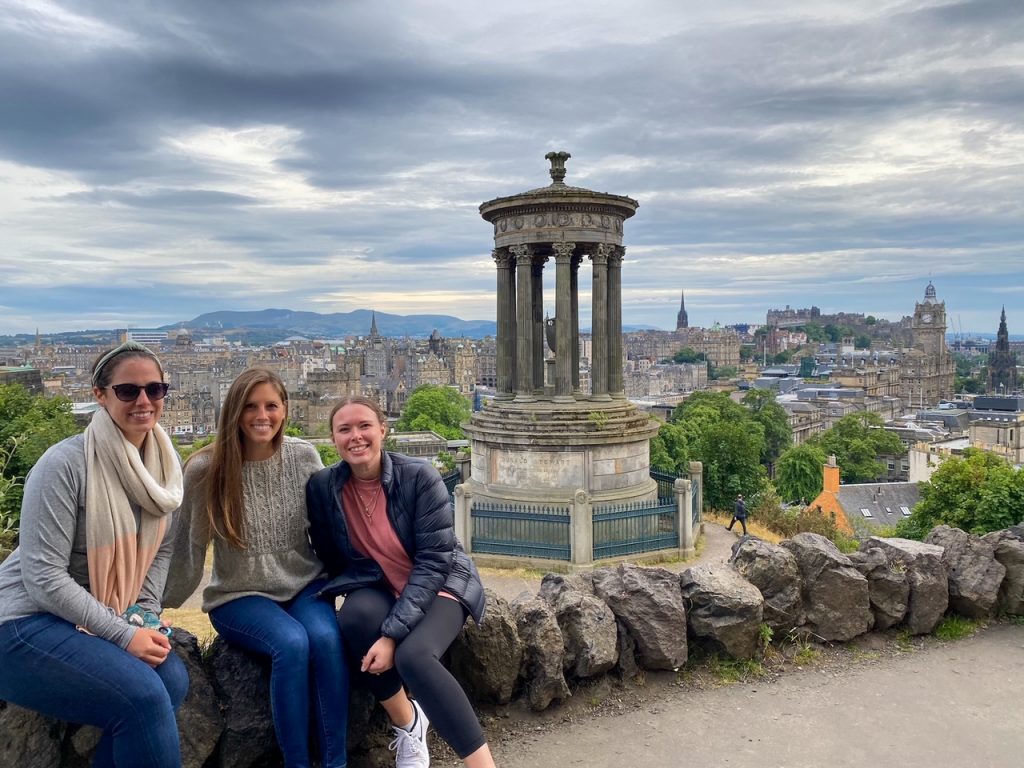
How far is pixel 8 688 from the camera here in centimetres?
308

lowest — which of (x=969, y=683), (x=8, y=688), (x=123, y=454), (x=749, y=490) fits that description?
(x=749, y=490)

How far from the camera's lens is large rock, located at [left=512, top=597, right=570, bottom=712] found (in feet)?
14.8

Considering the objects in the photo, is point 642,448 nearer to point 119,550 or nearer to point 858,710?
point 858,710

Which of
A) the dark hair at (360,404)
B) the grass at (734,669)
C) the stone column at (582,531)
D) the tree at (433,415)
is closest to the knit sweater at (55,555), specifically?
the dark hair at (360,404)

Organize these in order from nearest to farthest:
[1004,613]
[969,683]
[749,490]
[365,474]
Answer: [365,474]
[969,683]
[1004,613]
[749,490]

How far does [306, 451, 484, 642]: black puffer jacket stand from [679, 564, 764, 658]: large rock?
1.72m

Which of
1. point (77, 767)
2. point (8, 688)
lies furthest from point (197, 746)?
point (8, 688)

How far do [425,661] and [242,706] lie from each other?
0.95 metres

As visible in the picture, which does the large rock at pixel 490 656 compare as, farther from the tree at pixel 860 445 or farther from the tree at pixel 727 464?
the tree at pixel 860 445

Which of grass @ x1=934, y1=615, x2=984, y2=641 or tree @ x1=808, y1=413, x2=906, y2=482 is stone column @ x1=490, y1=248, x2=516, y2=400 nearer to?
grass @ x1=934, y1=615, x2=984, y2=641

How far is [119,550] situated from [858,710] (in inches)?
161

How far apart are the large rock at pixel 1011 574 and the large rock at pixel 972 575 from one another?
6 centimetres

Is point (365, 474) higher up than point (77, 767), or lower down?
higher up

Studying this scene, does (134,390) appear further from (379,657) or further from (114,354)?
(379,657)
